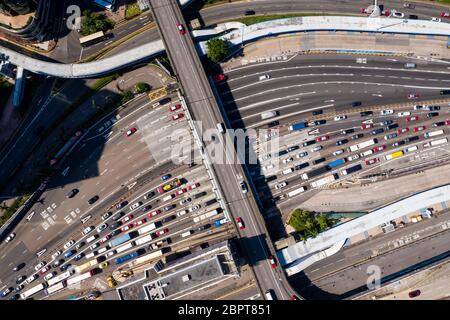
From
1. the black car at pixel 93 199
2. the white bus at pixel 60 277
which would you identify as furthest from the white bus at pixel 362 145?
the white bus at pixel 60 277

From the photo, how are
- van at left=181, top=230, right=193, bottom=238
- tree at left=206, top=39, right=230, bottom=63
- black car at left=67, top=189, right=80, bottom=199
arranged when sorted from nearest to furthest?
tree at left=206, top=39, right=230, bottom=63 → van at left=181, top=230, right=193, bottom=238 → black car at left=67, top=189, right=80, bottom=199

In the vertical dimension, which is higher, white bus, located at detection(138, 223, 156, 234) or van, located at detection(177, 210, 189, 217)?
van, located at detection(177, 210, 189, 217)

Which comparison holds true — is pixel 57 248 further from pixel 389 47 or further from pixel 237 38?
pixel 389 47

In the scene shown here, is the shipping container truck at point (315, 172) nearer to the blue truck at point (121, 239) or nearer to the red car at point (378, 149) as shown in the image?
the red car at point (378, 149)

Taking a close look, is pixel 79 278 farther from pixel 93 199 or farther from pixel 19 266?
pixel 93 199

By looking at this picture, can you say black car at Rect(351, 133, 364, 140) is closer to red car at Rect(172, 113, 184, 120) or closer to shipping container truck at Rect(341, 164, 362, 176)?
shipping container truck at Rect(341, 164, 362, 176)

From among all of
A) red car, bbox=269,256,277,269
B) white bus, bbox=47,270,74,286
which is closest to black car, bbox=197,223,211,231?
red car, bbox=269,256,277,269
